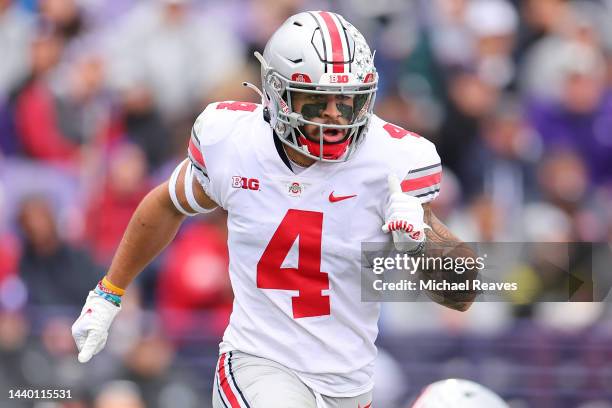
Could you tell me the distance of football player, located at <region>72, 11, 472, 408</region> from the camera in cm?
516

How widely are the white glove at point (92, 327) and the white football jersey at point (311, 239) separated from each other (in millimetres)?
Answer: 662

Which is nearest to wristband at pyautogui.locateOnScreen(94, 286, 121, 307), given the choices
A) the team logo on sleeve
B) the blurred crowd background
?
the team logo on sleeve

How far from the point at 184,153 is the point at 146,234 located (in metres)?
4.08

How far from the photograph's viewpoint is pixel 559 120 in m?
10.4

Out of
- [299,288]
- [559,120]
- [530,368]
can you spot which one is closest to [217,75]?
[559,120]

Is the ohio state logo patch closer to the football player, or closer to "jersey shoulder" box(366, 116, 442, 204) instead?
the football player

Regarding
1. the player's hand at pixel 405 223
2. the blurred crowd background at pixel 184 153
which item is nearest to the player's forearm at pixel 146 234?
the player's hand at pixel 405 223

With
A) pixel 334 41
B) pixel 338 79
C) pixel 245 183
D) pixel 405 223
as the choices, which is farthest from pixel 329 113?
pixel 405 223

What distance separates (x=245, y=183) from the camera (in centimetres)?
529

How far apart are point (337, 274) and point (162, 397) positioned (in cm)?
337

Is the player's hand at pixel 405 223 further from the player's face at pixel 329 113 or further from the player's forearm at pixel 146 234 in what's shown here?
the player's forearm at pixel 146 234

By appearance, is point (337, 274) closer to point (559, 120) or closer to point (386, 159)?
point (386, 159)

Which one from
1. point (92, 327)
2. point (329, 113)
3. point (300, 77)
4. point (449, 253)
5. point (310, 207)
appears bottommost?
point (92, 327)

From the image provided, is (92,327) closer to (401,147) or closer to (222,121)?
(222,121)
